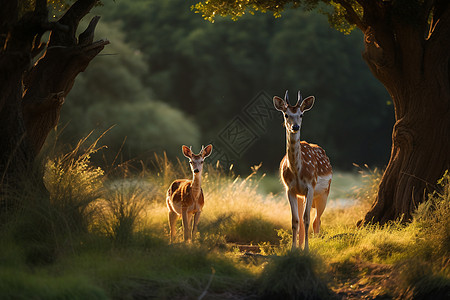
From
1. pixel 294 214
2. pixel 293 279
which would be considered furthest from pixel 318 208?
pixel 293 279

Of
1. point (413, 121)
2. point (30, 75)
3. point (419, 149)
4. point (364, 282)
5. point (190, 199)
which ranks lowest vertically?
point (364, 282)

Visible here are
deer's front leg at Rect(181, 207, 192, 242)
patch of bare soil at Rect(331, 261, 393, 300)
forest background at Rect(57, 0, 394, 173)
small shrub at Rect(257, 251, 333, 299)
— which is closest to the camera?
small shrub at Rect(257, 251, 333, 299)

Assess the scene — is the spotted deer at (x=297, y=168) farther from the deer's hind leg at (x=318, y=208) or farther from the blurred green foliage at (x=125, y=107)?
the blurred green foliage at (x=125, y=107)

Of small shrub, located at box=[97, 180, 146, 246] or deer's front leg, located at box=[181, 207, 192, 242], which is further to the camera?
deer's front leg, located at box=[181, 207, 192, 242]

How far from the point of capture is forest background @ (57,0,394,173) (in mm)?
23172

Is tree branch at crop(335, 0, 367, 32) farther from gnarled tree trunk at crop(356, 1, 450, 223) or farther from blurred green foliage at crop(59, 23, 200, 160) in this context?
blurred green foliage at crop(59, 23, 200, 160)

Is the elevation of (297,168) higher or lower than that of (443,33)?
lower

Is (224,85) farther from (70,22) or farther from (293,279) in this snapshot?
(293,279)

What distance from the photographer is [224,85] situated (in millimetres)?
24984

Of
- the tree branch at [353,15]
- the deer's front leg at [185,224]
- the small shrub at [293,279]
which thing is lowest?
the small shrub at [293,279]

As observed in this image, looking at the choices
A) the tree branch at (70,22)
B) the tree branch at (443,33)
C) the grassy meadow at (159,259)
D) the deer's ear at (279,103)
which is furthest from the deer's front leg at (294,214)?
the tree branch at (70,22)

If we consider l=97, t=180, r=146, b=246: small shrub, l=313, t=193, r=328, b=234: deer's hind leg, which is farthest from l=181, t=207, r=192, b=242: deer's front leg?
l=313, t=193, r=328, b=234: deer's hind leg

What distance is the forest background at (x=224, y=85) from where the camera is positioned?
76.0ft

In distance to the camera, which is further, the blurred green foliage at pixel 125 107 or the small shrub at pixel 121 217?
the blurred green foliage at pixel 125 107
